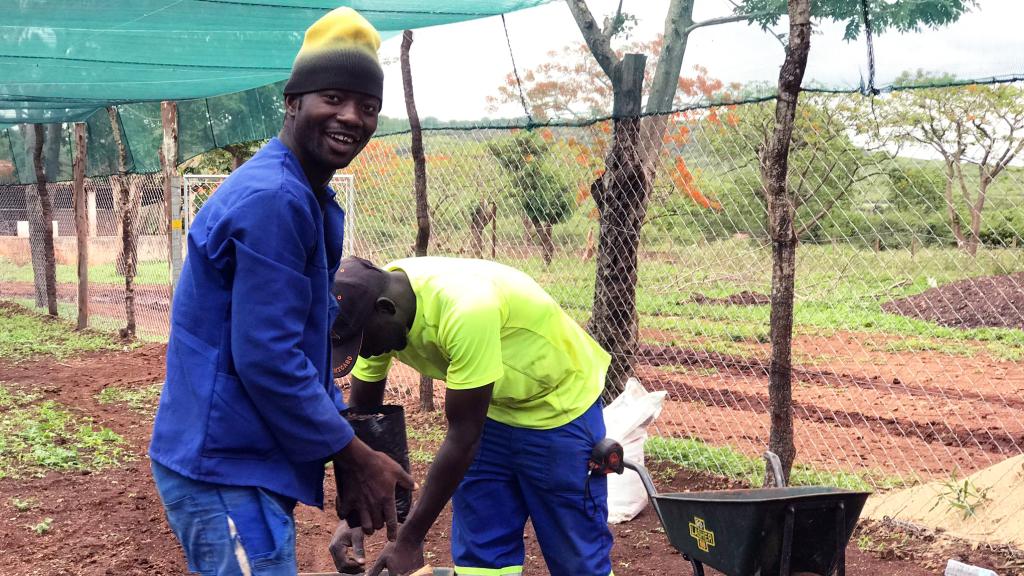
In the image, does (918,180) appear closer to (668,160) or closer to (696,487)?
(668,160)

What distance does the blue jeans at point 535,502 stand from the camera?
3162 millimetres

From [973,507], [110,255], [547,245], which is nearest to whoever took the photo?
[973,507]

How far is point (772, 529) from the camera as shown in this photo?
2465 mm

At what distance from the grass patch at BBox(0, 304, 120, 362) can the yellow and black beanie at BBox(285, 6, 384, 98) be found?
11.1 m

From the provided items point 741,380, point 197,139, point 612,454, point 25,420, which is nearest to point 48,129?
point 197,139

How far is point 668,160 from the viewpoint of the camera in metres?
6.19

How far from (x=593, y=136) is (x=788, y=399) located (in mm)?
2666

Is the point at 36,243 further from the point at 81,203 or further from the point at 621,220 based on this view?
the point at 621,220

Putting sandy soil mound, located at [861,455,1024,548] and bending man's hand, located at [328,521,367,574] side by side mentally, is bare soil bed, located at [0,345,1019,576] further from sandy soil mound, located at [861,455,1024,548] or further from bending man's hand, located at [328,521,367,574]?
bending man's hand, located at [328,521,367,574]

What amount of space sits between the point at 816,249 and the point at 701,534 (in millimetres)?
9875

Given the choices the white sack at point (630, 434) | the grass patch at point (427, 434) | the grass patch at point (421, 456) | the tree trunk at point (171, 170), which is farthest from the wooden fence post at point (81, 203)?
the white sack at point (630, 434)

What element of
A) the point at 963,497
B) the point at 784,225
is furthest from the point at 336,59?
the point at 963,497

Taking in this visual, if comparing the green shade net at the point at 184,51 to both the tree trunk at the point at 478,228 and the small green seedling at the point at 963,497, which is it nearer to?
the tree trunk at the point at 478,228

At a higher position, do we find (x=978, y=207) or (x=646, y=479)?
(x=978, y=207)
